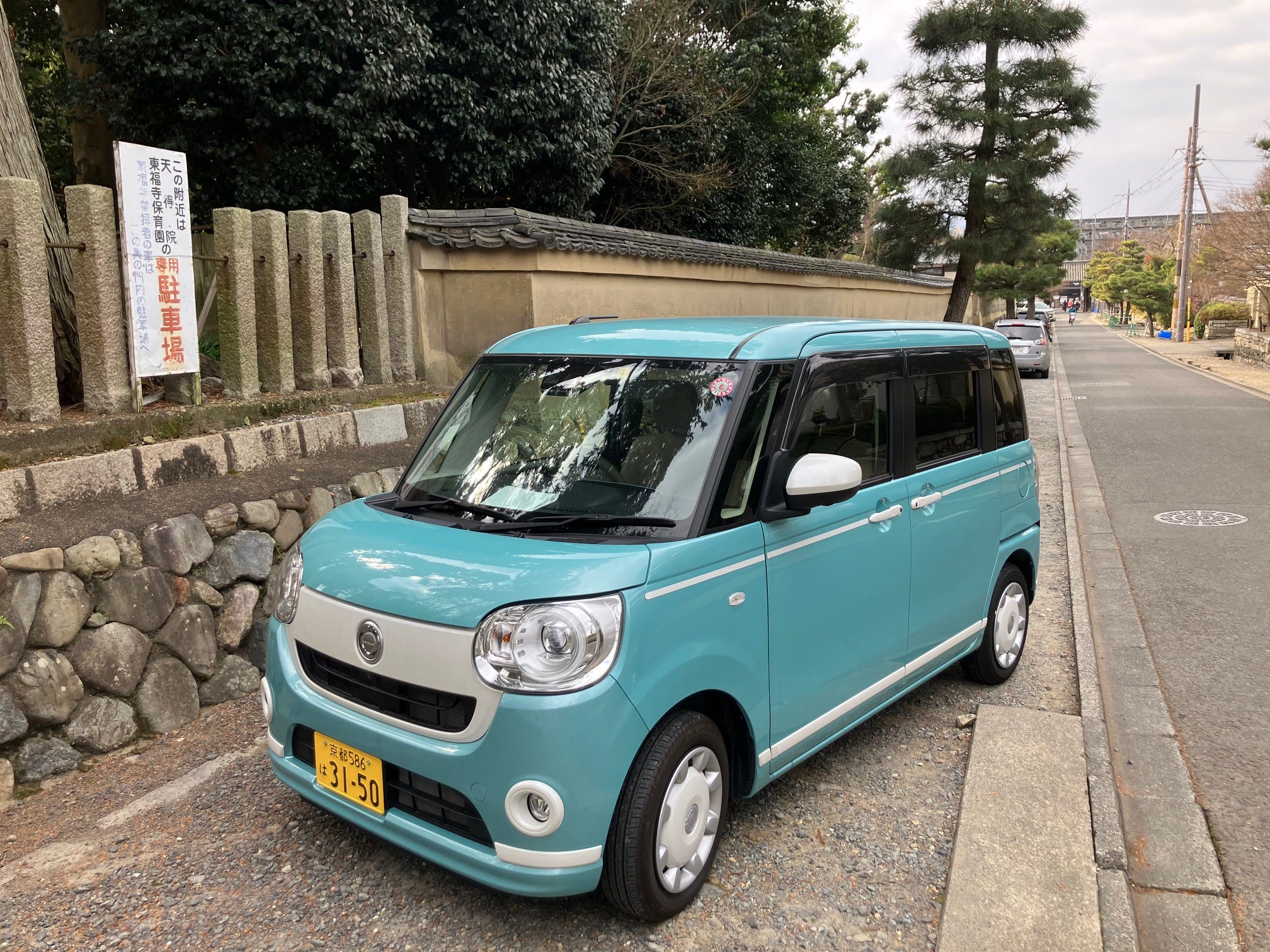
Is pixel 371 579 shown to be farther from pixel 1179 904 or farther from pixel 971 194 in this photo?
pixel 971 194

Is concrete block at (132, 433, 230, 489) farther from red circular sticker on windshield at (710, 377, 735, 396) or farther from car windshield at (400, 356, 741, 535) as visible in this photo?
red circular sticker on windshield at (710, 377, 735, 396)

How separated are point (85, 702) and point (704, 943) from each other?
301 centimetres

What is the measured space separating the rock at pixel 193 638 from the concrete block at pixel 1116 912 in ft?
13.7

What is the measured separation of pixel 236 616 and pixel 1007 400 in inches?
176

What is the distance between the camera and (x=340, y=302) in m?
6.86

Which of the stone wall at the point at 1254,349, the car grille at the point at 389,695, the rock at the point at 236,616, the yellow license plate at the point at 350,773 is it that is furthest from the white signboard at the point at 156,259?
the stone wall at the point at 1254,349

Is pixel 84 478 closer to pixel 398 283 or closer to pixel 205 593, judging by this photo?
pixel 205 593

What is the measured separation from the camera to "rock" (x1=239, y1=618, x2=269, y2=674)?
16.0 feet

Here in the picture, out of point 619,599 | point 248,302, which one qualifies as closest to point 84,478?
point 248,302

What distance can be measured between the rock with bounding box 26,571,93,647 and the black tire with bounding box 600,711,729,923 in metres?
2.80

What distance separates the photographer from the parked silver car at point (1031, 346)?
25672 millimetres

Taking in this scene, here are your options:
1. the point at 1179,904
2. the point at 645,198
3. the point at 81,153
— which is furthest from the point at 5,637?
the point at 645,198

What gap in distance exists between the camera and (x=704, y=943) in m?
2.86

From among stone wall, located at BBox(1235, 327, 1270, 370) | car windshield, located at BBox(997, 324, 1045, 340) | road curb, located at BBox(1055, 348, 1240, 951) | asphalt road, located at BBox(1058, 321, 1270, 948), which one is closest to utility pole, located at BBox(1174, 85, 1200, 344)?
stone wall, located at BBox(1235, 327, 1270, 370)
